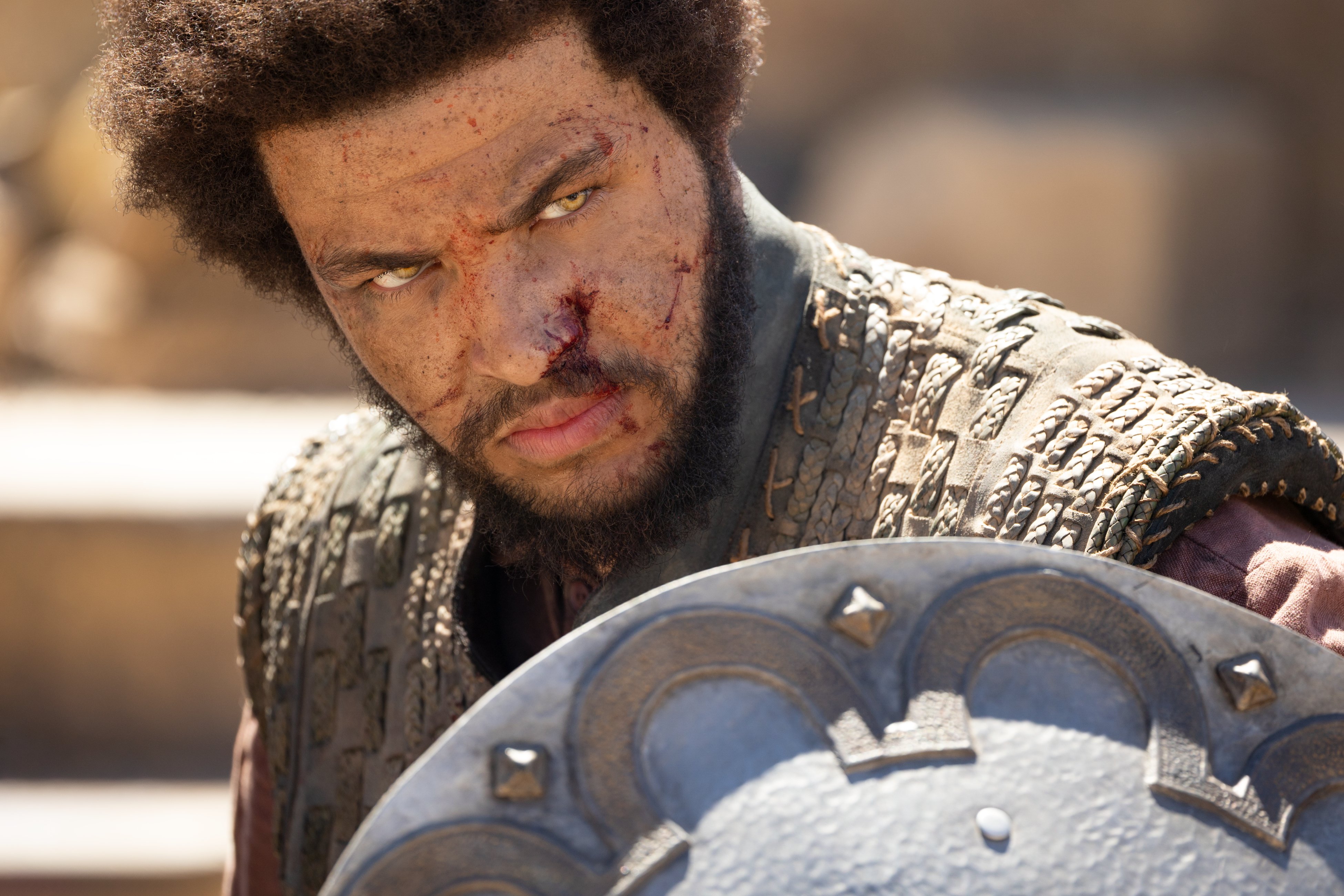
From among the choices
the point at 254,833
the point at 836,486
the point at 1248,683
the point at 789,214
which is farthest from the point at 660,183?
the point at 789,214

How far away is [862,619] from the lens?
32.7 inches

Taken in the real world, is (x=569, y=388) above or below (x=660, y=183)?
below

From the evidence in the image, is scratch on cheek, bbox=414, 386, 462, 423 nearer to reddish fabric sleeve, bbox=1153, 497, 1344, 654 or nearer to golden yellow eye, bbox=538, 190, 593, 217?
golden yellow eye, bbox=538, 190, 593, 217

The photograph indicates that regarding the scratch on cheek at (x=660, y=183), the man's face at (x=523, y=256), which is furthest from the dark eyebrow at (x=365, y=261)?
the scratch on cheek at (x=660, y=183)

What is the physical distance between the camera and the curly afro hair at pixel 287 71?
3.94ft

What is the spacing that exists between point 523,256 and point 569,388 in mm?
131

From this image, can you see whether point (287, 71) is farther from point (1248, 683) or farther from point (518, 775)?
point (1248, 683)

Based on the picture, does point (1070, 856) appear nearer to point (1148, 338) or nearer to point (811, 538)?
point (811, 538)

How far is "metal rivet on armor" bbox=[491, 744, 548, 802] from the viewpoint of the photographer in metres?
0.80

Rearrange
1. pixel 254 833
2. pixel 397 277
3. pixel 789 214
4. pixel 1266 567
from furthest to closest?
pixel 789 214 < pixel 254 833 < pixel 397 277 < pixel 1266 567

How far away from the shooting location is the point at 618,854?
79 centimetres

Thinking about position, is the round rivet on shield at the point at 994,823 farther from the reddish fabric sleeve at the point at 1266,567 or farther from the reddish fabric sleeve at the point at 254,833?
the reddish fabric sleeve at the point at 254,833

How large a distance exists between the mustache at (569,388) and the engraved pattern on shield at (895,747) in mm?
485

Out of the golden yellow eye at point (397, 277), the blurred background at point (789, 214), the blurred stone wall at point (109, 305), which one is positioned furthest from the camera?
the blurred stone wall at point (109, 305)
